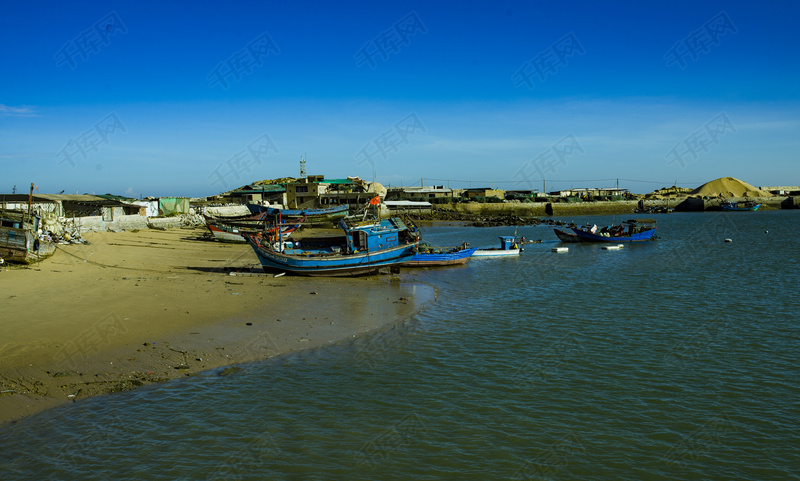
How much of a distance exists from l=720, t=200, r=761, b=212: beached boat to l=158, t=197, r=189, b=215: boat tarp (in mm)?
94451

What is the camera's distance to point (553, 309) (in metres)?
18.5

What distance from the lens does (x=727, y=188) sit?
130 meters

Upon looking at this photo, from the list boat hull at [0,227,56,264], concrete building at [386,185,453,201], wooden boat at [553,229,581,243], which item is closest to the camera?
boat hull at [0,227,56,264]

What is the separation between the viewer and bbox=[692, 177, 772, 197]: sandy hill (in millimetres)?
126700

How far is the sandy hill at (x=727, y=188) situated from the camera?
127 metres

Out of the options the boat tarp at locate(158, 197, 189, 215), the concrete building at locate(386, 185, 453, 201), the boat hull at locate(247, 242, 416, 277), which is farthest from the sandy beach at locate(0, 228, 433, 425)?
the concrete building at locate(386, 185, 453, 201)

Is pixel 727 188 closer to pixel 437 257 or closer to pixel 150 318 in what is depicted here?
pixel 437 257

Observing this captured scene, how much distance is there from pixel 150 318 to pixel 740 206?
111927 mm

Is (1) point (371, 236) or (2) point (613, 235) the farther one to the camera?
(2) point (613, 235)

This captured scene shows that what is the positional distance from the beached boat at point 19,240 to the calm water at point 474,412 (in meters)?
14.7

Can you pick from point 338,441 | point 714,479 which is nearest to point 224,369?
point 338,441

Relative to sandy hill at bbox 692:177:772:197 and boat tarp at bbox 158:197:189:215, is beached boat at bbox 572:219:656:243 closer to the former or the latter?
boat tarp at bbox 158:197:189:215

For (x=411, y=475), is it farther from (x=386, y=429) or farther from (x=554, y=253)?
(x=554, y=253)

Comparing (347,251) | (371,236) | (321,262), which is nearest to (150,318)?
(321,262)
